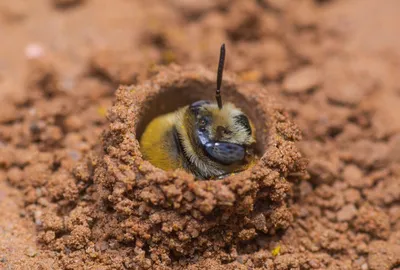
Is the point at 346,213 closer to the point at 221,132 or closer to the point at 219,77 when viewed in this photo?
the point at 221,132

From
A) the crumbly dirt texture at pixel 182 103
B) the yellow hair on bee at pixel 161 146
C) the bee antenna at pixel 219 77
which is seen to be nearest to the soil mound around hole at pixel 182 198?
the crumbly dirt texture at pixel 182 103

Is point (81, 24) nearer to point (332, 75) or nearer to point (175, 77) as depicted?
point (175, 77)

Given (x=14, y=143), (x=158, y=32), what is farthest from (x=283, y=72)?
(x=14, y=143)

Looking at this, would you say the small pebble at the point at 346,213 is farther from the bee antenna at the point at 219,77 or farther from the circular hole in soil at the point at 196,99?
the bee antenna at the point at 219,77

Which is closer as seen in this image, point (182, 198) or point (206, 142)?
point (182, 198)

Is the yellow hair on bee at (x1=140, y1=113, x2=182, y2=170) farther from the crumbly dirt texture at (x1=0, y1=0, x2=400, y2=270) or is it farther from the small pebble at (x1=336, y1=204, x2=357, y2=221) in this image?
the small pebble at (x1=336, y1=204, x2=357, y2=221)

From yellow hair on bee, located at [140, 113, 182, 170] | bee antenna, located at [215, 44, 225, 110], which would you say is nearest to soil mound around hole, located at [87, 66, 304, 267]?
yellow hair on bee, located at [140, 113, 182, 170]

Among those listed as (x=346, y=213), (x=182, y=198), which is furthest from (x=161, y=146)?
→ (x=346, y=213)
